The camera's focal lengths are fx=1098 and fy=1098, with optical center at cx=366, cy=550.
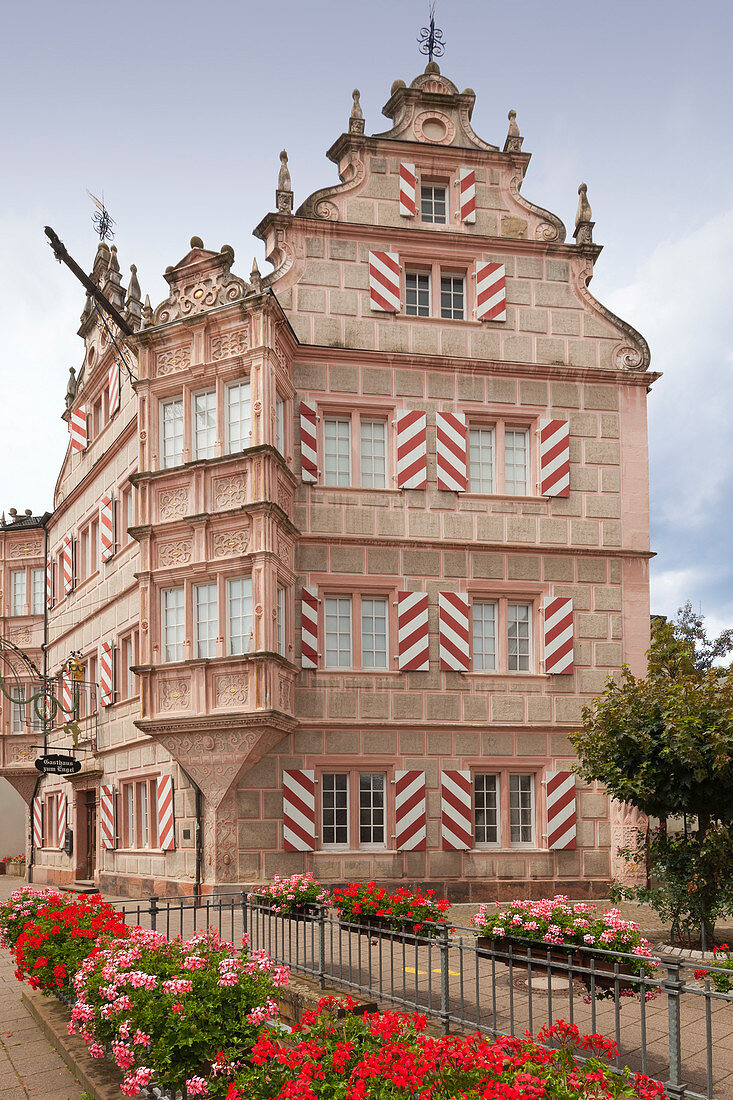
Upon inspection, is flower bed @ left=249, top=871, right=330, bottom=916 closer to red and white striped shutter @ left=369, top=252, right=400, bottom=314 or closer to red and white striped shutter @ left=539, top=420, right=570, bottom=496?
red and white striped shutter @ left=539, top=420, right=570, bottom=496

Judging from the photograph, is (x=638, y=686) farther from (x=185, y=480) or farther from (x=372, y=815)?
(x=185, y=480)

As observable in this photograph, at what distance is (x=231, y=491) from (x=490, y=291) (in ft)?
21.7

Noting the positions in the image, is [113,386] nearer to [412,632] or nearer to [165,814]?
[412,632]

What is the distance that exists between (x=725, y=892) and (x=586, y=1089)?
8551mm

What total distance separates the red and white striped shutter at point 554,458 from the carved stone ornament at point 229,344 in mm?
5870

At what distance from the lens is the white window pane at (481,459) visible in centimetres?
2088

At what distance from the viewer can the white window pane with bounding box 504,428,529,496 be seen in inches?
827

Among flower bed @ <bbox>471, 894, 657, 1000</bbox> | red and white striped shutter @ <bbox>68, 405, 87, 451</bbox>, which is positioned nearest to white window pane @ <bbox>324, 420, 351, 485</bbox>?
red and white striped shutter @ <bbox>68, 405, 87, 451</bbox>

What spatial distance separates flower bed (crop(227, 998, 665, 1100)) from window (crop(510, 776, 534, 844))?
563 inches

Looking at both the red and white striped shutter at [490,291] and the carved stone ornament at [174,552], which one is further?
the red and white striped shutter at [490,291]

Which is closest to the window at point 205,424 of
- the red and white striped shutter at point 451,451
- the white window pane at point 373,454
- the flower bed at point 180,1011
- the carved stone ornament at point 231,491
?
the carved stone ornament at point 231,491

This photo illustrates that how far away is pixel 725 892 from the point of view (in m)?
12.8

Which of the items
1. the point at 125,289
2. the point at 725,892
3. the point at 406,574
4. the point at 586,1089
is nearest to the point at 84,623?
the point at 125,289

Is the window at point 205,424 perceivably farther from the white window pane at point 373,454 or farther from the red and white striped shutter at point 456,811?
the red and white striped shutter at point 456,811
